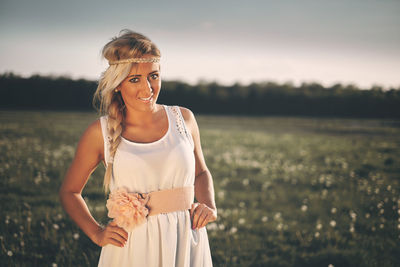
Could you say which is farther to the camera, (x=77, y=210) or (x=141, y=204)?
(x=77, y=210)

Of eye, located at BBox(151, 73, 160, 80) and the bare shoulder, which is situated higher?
eye, located at BBox(151, 73, 160, 80)

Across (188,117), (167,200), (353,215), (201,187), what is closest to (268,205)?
(353,215)

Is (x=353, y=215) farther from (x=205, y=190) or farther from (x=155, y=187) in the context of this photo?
(x=155, y=187)

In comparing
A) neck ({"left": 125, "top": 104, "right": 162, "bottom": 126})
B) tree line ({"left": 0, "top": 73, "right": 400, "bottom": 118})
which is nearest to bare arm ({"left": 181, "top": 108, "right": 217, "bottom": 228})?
neck ({"left": 125, "top": 104, "right": 162, "bottom": 126})

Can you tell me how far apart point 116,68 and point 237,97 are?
23343 millimetres

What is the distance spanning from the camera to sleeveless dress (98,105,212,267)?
7.13 feet

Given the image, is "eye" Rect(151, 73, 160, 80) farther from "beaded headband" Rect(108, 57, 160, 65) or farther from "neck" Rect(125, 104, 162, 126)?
"neck" Rect(125, 104, 162, 126)

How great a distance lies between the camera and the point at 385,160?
34.4 ft

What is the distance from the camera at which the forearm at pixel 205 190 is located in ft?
8.18

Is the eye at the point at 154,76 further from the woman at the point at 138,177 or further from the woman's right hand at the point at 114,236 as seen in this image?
the woman's right hand at the point at 114,236

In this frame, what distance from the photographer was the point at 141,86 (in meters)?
2.25

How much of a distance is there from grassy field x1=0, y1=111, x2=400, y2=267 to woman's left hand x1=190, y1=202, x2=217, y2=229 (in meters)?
2.35

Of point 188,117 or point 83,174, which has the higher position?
point 188,117

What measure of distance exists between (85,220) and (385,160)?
417 inches
